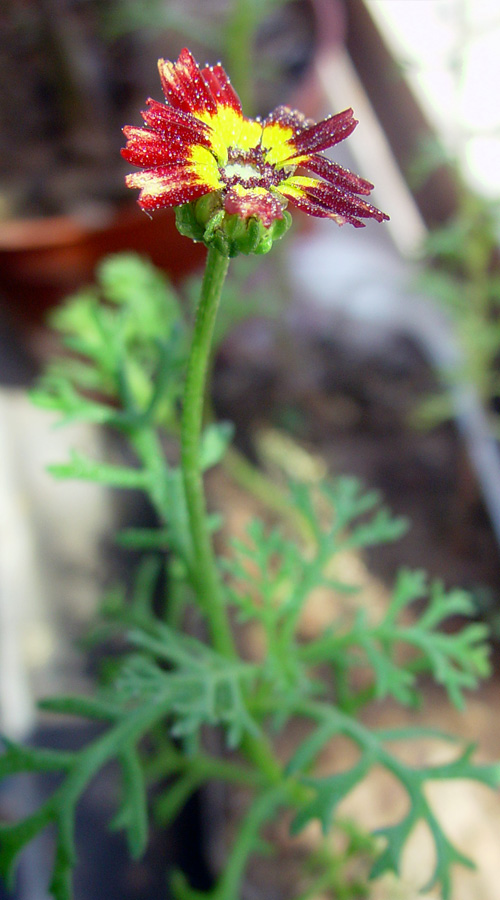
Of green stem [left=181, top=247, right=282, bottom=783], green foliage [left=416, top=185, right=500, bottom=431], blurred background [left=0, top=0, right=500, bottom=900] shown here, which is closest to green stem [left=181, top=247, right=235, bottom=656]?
green stem [left=181, top=247, right=282, bottom=783]

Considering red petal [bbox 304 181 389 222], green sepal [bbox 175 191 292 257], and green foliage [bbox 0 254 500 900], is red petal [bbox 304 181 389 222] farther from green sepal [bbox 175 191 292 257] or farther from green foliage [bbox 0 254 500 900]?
green foliage [bbox 0 254 500 900]

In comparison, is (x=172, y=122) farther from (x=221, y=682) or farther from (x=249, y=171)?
(x=221, y=682)

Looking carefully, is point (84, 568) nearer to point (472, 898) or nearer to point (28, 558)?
point (28, 558)

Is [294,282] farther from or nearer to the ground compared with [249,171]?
farther from the ground

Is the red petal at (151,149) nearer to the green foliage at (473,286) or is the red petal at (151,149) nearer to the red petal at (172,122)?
the red petal at (172,122)

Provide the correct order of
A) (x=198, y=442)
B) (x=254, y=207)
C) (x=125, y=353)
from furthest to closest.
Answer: (x=125, y=353) < (x=198, y=442) < (x=254, y=207)

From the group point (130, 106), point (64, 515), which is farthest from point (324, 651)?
point (130, 106)

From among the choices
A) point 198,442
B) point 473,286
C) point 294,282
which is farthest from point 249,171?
point 294,282
